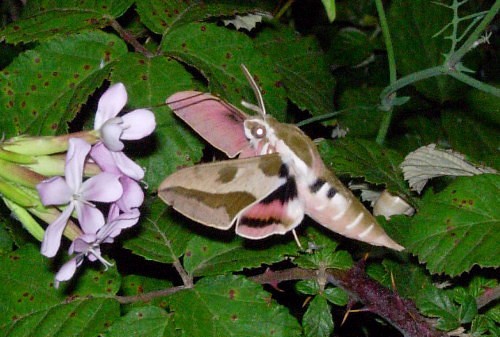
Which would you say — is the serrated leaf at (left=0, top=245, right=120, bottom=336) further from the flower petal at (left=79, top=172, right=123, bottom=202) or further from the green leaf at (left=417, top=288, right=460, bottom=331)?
the green leaf at (left=417, top=288, right=460, bottom=331)

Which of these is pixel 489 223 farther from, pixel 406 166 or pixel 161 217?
pixel 161 217

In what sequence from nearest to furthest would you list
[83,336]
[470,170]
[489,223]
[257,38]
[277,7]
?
[83,336]
[489,223]
[470,170]
[257,38]
[277,7]

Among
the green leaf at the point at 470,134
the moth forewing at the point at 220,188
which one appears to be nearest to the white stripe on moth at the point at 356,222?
the moth forewing at the point at 220,188

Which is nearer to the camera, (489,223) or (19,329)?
(19,329)

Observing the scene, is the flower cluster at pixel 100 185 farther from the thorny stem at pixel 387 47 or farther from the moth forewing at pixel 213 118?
the thorny stem at pixel 387 47

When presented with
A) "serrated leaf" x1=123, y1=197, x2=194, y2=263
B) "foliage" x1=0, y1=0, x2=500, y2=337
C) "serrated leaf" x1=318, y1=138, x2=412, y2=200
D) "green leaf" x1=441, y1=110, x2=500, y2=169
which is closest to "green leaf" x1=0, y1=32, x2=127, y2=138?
"foliage" x1=0, y1=0, x2=500, y2=337

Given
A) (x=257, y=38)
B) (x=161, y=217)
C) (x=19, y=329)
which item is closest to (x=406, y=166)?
(x=161, y=217)
